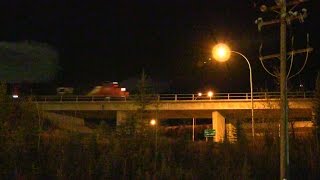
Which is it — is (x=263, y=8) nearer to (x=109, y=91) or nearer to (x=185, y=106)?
(x=185, y=106)

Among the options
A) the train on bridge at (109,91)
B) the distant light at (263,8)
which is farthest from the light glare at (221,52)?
the train on bridge at (109,91)

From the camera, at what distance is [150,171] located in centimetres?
2367

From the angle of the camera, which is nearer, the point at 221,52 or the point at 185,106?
the point at 221,52

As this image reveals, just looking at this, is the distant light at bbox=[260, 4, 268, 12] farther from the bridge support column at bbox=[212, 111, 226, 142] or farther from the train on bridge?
the train on bridge

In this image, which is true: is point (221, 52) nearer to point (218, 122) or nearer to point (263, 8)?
point (263, 8)

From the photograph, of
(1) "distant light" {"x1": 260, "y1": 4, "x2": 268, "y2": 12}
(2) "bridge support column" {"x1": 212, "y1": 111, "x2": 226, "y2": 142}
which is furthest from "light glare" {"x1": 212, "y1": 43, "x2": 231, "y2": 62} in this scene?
(2) "bridge support column" {"x1": 212, "y1": 111, "x2": 226, "y2": 142}

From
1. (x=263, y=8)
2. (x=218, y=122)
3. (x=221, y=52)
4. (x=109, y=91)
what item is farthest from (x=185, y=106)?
(x=263, y=8)

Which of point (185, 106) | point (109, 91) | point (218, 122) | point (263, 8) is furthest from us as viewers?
point (109, 91)

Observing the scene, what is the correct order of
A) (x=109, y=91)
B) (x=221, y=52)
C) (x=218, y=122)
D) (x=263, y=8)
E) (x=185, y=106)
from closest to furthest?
(x=263, y=8), (x=221, y=52), (x=218, y=122), (x=185, y=106), (x=109, y=91)

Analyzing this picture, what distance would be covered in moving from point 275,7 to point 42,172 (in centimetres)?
1272

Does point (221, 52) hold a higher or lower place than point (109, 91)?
lower

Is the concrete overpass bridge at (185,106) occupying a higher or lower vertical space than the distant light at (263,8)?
higher

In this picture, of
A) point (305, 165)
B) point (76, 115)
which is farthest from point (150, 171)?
point (76, 115)

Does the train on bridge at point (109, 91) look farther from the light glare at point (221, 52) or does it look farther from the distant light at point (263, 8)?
the distant light at point (263, 8)
